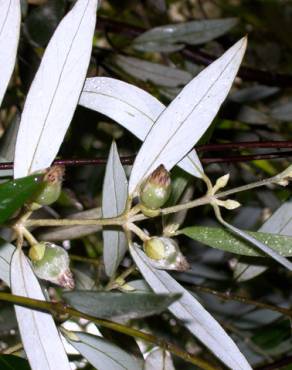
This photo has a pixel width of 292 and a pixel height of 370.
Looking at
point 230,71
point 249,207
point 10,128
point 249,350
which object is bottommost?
point 249,350

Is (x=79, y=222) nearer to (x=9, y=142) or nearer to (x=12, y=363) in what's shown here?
(x=12, y=363)

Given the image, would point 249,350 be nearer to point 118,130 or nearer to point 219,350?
point 118,130

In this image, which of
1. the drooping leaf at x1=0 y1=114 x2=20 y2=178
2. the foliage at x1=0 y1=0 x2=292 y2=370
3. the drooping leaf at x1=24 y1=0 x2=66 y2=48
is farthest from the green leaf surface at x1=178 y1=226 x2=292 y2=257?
the drooping leaf at x1=24 y1=0 x2=66 y2=48

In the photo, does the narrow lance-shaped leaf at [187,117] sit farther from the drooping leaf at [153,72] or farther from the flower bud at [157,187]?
the drooping leaf at [153,72]

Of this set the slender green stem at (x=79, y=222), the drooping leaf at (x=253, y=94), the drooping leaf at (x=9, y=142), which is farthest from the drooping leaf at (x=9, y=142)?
the drooping leaf at (x=253, y=94)

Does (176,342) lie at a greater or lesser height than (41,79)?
Answer: lesser

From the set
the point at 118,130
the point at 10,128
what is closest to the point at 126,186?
the point at 10,128

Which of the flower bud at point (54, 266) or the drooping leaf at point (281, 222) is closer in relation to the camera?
the flower bud at point (54, 266)

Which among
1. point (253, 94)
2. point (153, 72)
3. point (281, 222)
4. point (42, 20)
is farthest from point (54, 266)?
point (253, 94)
